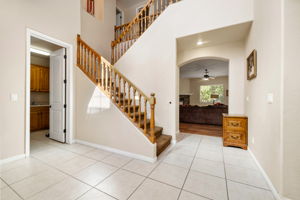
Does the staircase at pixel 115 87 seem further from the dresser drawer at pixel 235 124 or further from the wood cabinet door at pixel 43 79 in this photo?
the wood cabinet door at pixel 43 79

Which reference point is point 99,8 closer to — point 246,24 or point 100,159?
point 246,24

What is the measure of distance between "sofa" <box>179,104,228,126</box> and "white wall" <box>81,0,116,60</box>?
430cm

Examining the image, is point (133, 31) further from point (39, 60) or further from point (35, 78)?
point (35, 78)

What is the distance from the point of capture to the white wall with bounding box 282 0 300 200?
1.33 meters

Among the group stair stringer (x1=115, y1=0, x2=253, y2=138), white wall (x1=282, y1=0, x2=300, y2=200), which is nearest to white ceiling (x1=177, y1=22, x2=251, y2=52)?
stair stringer (x1=115, y1=0, x2=253, y2=138)

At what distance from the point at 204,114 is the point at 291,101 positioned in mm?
4386

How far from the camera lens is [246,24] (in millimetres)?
2654

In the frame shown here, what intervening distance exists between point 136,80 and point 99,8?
10.8ft

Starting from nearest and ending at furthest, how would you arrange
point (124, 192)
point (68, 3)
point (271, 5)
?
point (124, 192) → point (271, 5) → point (68, 3)

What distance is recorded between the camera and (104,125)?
9.16 ft

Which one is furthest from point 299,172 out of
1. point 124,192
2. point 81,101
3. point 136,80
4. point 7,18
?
point 7,18

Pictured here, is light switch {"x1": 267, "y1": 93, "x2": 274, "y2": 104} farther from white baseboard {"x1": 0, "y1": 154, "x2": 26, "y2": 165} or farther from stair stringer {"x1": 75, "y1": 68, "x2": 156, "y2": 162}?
white baseboard {"x1": 0, "y1": 154, "x2": 26, "y2": 165}

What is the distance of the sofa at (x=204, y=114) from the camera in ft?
17.4

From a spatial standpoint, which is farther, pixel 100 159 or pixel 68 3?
pixel 68 3
